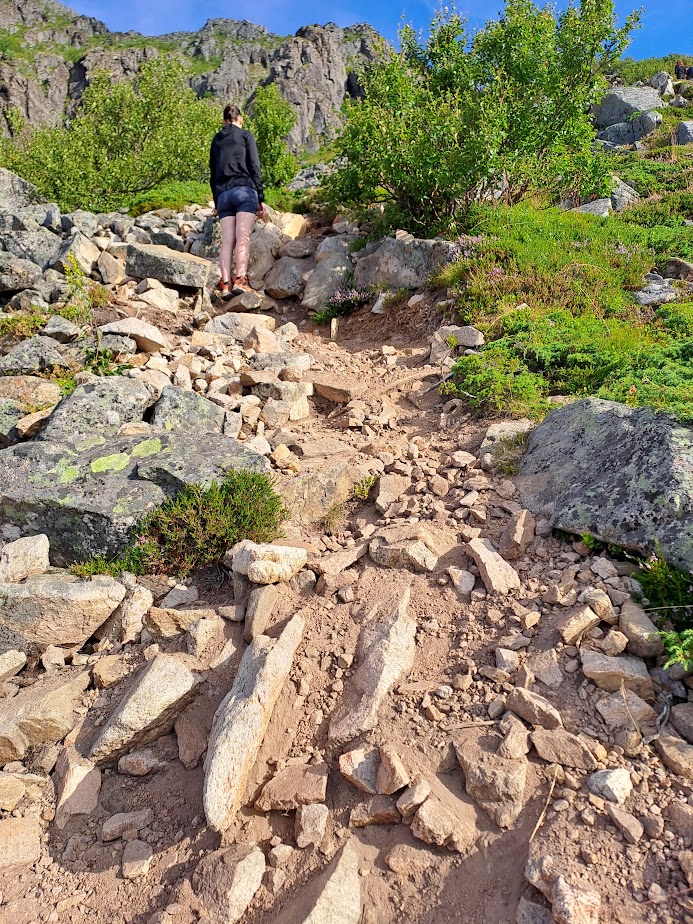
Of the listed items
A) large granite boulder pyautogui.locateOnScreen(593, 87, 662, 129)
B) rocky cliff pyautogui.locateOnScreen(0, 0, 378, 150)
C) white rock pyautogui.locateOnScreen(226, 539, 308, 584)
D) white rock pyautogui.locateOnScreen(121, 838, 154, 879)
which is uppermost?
rocky cliff pyautogui.locateOnScreen(0, 0, 378, 150)

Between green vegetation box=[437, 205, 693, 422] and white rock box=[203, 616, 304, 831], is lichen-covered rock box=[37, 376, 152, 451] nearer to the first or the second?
white rock box=[203, 616, 304, 831]

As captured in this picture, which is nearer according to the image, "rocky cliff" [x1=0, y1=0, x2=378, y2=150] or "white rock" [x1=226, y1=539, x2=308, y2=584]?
"white rock" [x1=226, y1=539, x2=308, y2=584]

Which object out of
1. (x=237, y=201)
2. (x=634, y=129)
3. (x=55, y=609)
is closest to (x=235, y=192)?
(x=237, y=201)

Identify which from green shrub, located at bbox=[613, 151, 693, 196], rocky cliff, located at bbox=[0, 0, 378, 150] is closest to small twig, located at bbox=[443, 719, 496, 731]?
green shrub, located at bbox=[613, 151, 693, 196]

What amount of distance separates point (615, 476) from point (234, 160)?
9800 millimetres

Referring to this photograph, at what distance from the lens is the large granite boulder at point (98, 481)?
4941 millimetres

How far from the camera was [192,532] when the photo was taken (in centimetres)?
488

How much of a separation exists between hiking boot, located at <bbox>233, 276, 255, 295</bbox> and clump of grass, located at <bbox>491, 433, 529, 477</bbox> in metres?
7.00

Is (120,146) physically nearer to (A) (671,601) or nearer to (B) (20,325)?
(B) (20,325)

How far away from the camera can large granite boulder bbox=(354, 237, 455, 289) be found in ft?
32.8

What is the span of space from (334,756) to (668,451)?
3220 mm

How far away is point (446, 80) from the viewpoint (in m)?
12.3

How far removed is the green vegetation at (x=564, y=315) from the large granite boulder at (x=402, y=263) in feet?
1.54

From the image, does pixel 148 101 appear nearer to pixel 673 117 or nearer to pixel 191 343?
pixel 191 343
